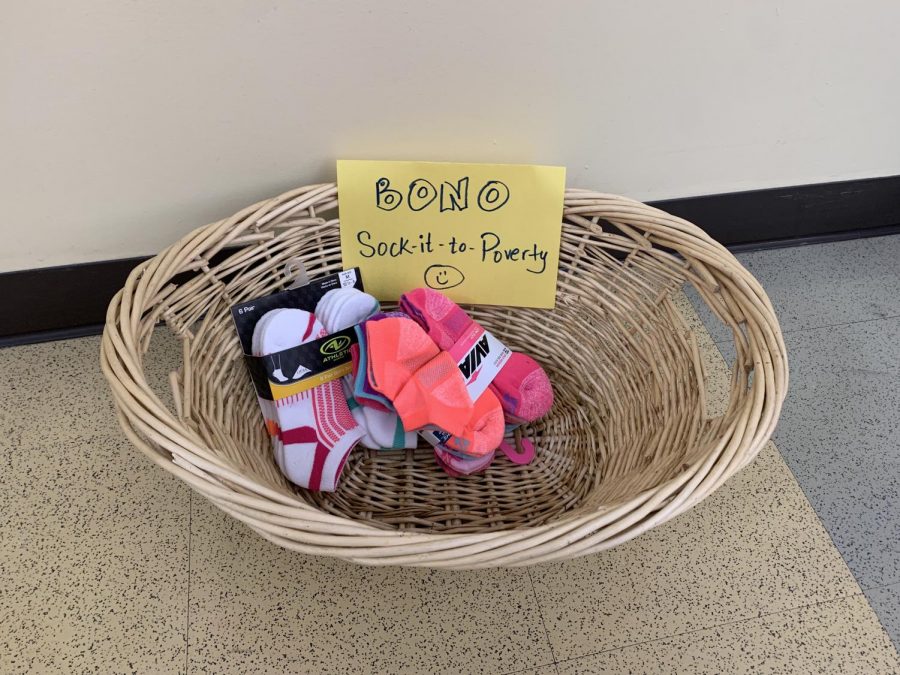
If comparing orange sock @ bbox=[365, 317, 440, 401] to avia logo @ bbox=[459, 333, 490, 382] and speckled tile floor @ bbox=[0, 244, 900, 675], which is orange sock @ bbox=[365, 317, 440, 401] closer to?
avia logo @ bbox=[459, 333, 490, 382]

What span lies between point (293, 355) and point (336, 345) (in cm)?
5

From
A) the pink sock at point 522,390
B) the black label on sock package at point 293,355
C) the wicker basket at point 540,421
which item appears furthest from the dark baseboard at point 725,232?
the pink sock at point 522,390

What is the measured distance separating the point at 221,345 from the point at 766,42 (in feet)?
2.41

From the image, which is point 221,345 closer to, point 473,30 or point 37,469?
point 37,469

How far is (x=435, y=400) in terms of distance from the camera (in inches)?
27.6

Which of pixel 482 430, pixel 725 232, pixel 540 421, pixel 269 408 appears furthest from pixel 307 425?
pixel 725 232

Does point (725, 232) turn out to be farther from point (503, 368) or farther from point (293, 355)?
point (293, 355)

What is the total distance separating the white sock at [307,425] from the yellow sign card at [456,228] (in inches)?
5.0

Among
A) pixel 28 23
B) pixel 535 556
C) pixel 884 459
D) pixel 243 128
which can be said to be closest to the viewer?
pixel 535 556

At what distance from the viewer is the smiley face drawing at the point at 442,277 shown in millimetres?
818

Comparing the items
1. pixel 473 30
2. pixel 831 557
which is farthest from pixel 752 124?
pixel 831 557

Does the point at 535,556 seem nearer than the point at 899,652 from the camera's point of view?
Yes

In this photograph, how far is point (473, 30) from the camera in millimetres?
711

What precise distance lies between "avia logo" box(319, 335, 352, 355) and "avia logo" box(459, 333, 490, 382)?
13 centimetres
